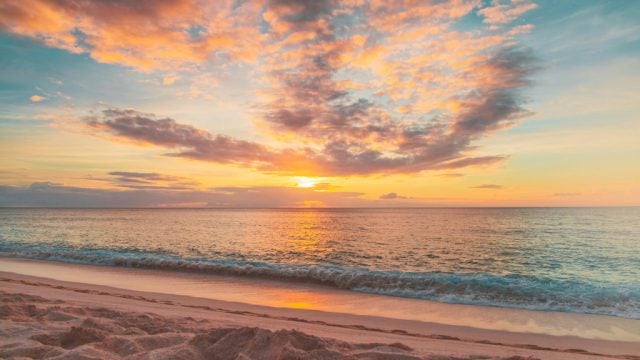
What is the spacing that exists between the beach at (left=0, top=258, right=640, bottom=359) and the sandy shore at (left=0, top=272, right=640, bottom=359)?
2 centimetres

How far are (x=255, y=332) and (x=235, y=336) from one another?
0.26 metres

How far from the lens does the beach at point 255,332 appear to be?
15.5 feet

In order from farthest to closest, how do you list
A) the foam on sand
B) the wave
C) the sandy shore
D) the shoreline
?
the wave → the shoreline → the sandy shore → the foam on sand

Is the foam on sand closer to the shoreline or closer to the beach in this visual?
the beach

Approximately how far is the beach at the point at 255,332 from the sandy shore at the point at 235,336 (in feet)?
0.05

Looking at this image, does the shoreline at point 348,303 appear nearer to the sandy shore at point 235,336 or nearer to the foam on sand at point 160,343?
the sandy shore at point 235,336

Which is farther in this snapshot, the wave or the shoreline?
the wave

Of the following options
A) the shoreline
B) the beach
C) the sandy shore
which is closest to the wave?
the shoreline

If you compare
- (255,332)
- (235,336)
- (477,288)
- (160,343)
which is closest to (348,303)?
(477,288)

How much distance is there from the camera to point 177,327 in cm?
625

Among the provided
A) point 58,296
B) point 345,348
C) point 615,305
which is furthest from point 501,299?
point 58,296

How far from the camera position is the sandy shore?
466cm

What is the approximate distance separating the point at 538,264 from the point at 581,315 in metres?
12.4

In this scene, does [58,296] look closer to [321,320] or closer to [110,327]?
[110,327]
